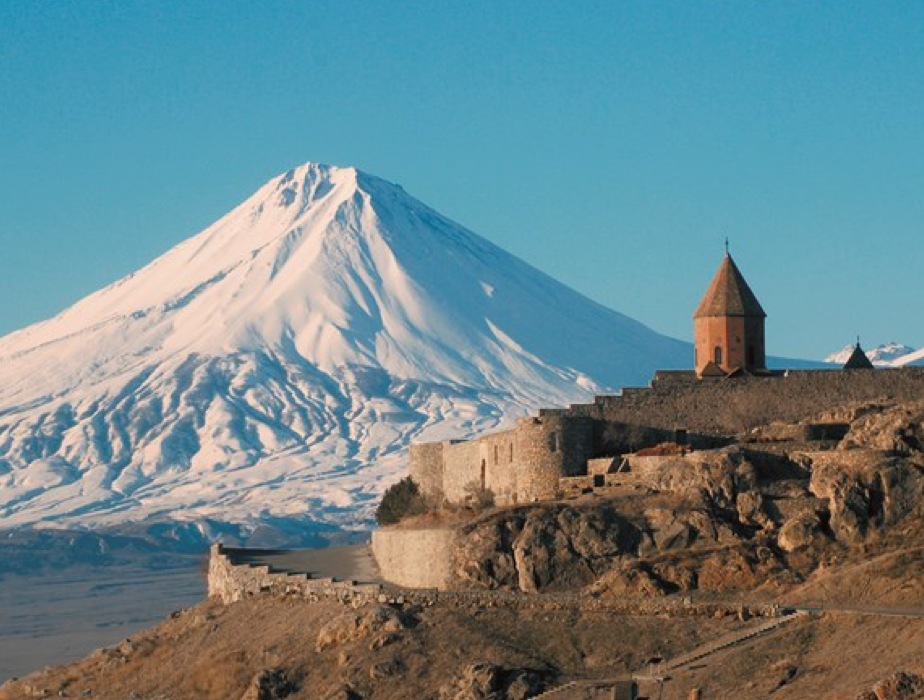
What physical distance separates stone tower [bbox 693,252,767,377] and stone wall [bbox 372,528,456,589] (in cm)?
1289

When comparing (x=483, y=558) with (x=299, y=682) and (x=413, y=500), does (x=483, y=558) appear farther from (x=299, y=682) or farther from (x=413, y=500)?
(x=413, y=500)

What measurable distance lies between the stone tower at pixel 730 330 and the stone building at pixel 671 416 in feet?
0.10

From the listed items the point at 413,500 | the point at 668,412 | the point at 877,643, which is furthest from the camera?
the point at 413,500

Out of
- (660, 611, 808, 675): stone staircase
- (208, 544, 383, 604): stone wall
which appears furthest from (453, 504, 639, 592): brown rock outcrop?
(660, 611, 808, 675): stone staircase

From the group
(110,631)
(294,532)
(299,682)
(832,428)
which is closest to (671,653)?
(299,682)

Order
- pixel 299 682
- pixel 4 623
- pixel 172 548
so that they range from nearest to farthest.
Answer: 1. pixel 299 682
2. pixel 4 623
3. pixel 172 548

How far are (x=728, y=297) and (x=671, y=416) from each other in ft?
21.0

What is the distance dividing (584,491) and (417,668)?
9.78 metres

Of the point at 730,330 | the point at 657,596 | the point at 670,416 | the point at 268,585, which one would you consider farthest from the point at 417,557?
the point at 730,330

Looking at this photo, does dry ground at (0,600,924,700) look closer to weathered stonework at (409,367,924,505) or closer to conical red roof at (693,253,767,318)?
weathered stonework at (409,367,924,505)

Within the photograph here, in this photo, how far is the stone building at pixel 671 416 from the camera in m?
68.0

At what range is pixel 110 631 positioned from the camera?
377 ft

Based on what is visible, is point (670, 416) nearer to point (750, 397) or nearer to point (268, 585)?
point (750, 397)

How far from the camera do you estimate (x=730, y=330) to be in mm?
75562
